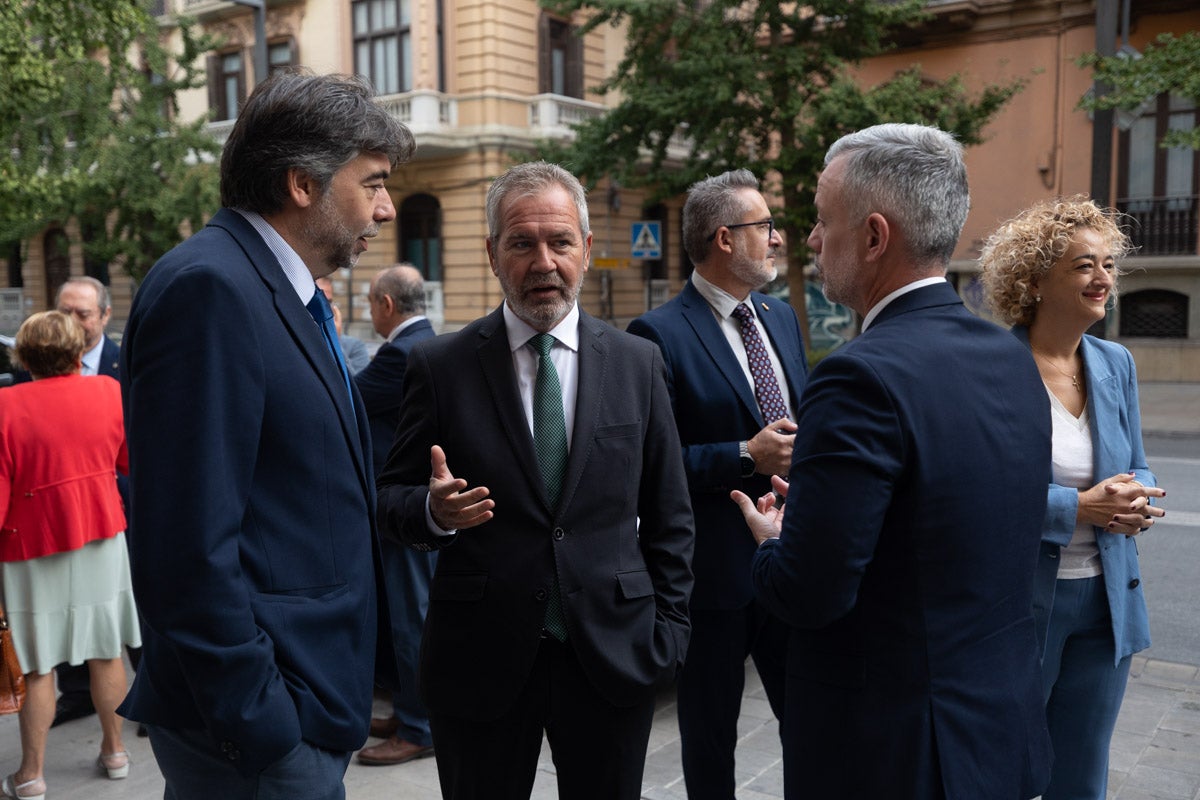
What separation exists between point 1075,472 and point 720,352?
1.13 m

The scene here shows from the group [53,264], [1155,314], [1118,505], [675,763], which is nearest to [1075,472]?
[1118,505]

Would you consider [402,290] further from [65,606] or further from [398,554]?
[65,606]

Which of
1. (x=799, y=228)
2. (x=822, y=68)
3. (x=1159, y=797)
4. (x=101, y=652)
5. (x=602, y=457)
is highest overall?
(x=822, y=68)

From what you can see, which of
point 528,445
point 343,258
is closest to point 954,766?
point 528,445

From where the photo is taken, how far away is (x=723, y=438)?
3.35m

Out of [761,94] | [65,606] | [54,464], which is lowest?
[65,606]

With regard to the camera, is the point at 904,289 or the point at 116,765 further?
the point at 116,765

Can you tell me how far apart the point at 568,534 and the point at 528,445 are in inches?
9.3

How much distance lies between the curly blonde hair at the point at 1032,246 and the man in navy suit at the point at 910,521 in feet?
2.93

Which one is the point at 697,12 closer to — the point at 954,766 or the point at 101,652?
the point at 101,652

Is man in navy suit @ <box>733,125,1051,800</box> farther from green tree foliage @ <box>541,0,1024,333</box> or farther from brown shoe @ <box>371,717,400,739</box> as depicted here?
green tree foliage @ <box>541,0,1024,333</box>

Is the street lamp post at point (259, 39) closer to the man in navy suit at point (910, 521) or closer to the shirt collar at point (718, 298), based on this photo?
the shirt collar at point (718, 298)

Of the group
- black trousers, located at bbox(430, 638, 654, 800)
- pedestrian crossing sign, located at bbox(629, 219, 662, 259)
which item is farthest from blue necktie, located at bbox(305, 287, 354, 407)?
pedestrian crossing sign, located at bbox(629, 219, 662, 259)

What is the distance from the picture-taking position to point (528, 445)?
247cm
